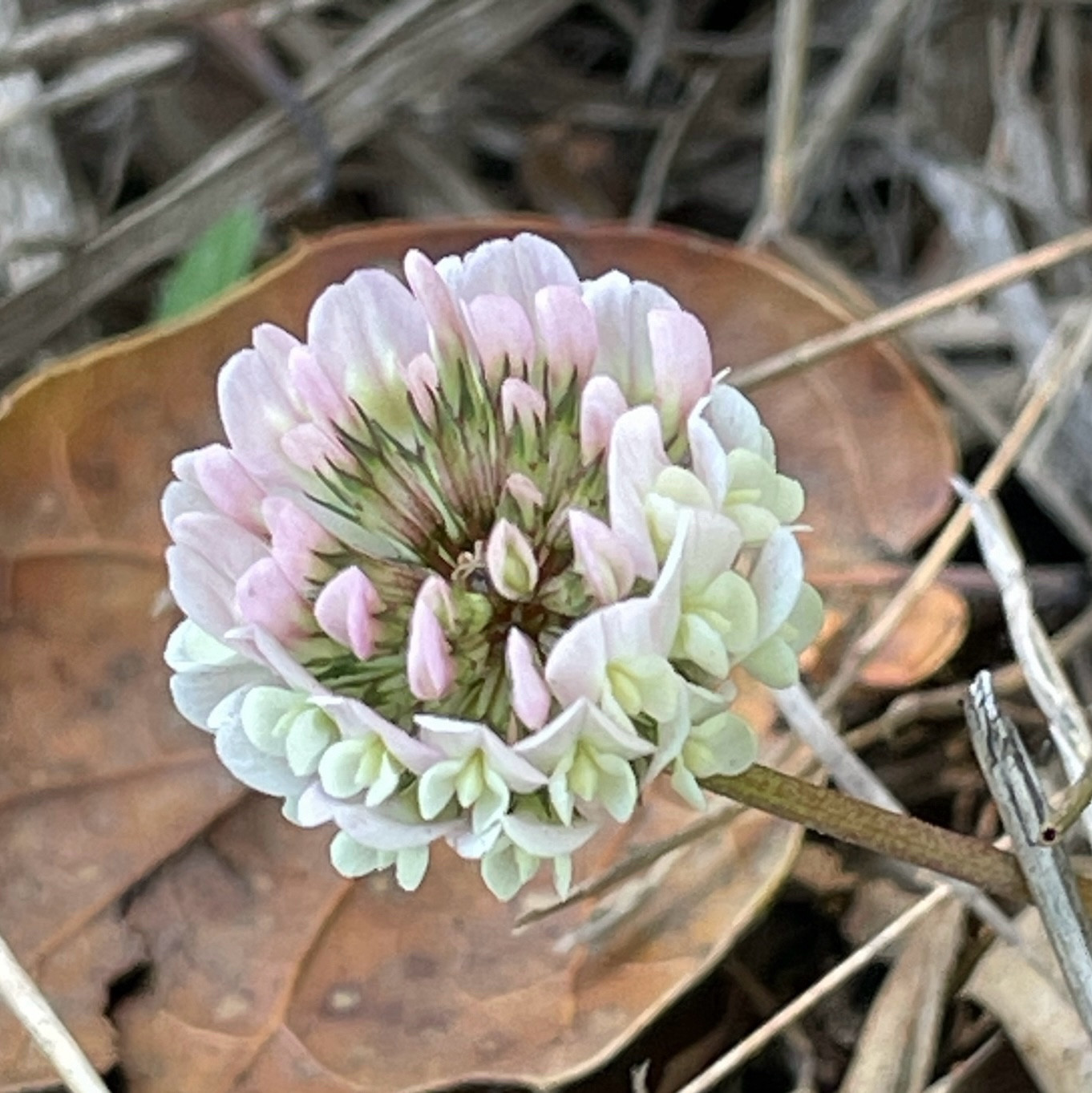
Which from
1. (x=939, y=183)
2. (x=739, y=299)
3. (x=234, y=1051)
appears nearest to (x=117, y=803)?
(x=234, y=1051)

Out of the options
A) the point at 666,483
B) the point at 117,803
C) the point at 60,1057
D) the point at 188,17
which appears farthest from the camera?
the point at 188,17

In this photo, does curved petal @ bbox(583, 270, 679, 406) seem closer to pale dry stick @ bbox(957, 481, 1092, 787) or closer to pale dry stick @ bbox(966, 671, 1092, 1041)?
pale dry stick @ bbox(966, 671, 1092, 1041)

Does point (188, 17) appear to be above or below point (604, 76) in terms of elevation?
above

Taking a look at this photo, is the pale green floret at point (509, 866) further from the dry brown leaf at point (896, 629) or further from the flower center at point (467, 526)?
the dry brown leaf at point (896, 629)

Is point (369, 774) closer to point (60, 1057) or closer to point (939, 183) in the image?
point (60, 1057)

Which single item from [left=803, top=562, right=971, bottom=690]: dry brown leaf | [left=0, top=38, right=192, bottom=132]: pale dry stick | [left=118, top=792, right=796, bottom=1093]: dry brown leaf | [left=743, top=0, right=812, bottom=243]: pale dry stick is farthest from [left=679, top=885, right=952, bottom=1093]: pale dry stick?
[left=0, top=38, right=192, bottom=132]: pale dry stick

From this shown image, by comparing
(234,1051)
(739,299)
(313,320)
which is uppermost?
(313,320)

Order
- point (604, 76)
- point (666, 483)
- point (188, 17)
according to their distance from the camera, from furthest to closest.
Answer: point (604, 76)
point (188, 17)
point (666, 483)
